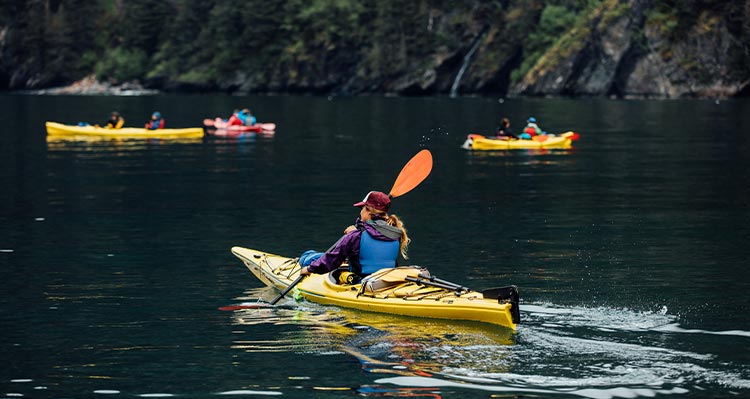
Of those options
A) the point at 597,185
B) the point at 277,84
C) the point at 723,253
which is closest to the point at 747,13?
the point at 277,84

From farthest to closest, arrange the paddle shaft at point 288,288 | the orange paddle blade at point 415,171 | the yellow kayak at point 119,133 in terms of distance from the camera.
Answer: the yellow kayak at point 119,133 → the orange paddle blade at point 415,171 → the paddle shaft at point 288,288

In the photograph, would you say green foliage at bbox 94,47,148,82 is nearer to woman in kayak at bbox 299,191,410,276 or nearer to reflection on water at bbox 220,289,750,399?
woman in kayak at bbox 299,191,410,276

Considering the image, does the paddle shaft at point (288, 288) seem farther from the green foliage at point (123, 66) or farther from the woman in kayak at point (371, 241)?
the green foliage at point (123, 66)

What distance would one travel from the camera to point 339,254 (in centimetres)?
1566

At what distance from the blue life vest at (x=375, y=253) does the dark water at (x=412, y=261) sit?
2.45 ft

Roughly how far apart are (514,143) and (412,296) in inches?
1199

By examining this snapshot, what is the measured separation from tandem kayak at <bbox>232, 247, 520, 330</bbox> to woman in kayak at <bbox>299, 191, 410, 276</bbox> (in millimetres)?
254

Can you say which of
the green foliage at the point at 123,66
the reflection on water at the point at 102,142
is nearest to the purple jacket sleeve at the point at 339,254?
the reflection on water at the point at 102,142

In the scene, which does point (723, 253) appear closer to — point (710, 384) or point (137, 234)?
point (710, 384)

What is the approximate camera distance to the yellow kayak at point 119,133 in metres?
53.8

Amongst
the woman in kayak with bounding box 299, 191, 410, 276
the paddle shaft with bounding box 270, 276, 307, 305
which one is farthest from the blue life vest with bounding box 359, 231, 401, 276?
the paddle shaft with bounding box 270, 276, 307, 305

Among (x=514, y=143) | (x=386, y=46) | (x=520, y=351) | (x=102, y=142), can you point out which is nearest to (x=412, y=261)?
(x=520, y=351)

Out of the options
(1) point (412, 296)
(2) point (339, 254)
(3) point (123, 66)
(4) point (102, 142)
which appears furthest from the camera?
(3) point (123, 66)

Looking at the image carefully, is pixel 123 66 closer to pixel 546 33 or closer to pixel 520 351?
pixel 546 33
